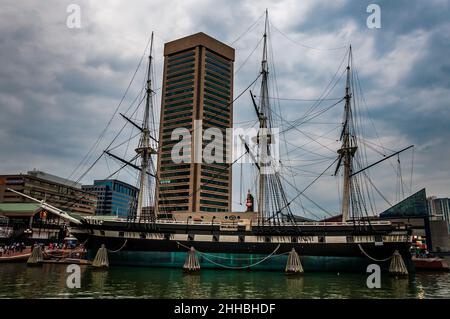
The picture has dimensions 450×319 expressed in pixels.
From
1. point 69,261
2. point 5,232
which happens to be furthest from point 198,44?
point 69,261

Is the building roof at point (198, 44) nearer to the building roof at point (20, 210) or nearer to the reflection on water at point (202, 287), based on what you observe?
the building roof at point (20, 210)

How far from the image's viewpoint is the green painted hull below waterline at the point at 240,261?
39219mm

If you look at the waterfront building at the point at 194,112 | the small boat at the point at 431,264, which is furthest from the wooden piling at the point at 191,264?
the waterfront building at the point at 194,112

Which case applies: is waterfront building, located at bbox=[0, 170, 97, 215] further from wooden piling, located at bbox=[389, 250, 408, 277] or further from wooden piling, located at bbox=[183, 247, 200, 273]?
wooden piling, located at bbox=[389, 250, 408, 277]

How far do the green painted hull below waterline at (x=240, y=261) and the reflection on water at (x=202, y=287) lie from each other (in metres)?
5.10

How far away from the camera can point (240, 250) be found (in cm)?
4153

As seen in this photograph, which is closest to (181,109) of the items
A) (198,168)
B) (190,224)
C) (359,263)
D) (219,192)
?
(198,168)

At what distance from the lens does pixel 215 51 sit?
15712 cm

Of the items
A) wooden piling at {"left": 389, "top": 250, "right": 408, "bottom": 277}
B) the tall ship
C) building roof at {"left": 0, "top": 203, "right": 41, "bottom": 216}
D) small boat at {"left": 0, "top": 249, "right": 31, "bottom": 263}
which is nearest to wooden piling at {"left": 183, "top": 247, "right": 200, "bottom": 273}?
the tall ship

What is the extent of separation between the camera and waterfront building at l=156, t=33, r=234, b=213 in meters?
141
